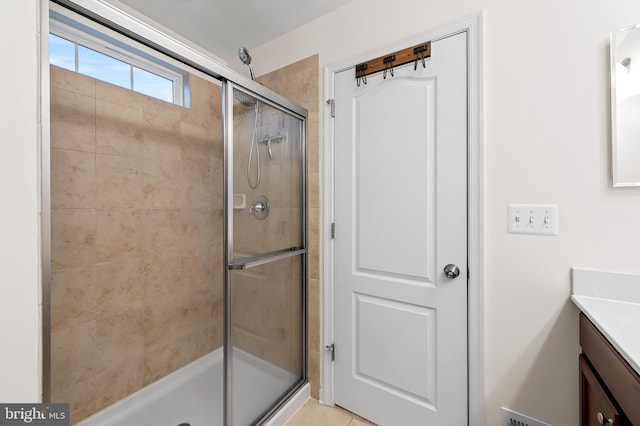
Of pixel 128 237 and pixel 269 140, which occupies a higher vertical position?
pixel 269 140

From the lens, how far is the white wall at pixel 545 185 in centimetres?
105

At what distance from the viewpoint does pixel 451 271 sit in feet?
4.31

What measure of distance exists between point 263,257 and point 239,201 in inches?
14.2

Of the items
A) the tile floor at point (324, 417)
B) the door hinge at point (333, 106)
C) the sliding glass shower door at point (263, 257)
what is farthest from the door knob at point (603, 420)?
the door hinge at point (333, 106)

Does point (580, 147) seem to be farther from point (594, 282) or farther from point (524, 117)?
point (594, 282)

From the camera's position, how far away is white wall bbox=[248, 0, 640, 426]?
1.05 meters

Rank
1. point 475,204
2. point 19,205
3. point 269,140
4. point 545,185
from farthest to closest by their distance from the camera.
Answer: point 269,140, point 475,204, point 545,185, point 19,205

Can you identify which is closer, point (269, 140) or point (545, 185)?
point (545, 185)

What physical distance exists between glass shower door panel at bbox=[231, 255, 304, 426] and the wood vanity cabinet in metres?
1.36

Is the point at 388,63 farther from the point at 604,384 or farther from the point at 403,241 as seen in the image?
the point at 604,384

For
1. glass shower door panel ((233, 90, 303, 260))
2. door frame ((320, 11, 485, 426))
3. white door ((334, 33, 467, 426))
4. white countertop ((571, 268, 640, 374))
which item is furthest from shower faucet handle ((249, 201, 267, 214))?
white countertop ((571, 268, 640, 374))

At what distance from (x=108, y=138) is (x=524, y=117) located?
215 centimetres

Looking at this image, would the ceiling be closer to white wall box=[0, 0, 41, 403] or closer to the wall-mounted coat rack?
the wall-mounted coat rack

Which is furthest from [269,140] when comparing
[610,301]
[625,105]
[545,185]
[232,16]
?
[610,301]
